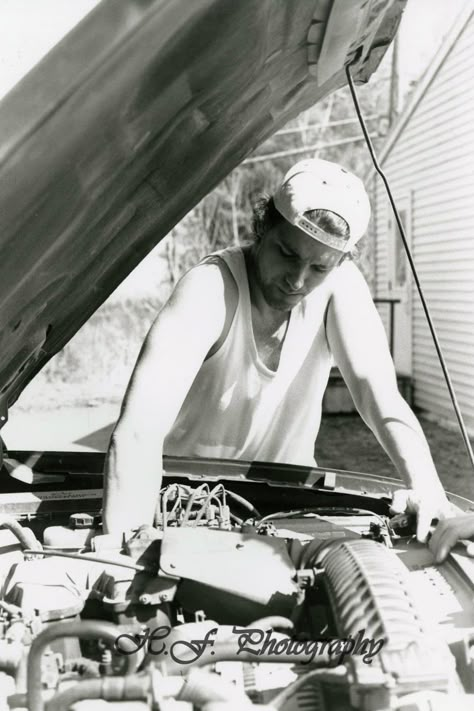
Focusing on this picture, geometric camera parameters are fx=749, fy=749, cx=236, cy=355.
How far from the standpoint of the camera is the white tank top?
2428 millimetres

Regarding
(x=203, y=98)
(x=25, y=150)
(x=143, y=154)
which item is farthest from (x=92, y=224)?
(x=25, y=150)

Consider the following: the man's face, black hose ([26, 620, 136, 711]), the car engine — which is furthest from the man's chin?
black hose ([26, 620, 136, 711])

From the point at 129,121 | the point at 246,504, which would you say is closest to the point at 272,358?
the point at 246,504

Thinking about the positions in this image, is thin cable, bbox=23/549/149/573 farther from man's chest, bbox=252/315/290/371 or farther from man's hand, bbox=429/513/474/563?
man's chest, bbox=252/315/290/371

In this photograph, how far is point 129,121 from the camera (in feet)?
4.13

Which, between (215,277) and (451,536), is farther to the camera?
(215,277)

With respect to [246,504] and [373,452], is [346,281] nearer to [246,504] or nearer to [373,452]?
[246,504]

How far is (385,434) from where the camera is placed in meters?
2.26

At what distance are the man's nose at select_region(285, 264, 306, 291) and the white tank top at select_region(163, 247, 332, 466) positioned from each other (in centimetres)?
21

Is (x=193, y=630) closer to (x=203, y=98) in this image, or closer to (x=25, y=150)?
(x=25, y=150)

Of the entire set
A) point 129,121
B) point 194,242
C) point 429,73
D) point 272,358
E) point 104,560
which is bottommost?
point 194,242

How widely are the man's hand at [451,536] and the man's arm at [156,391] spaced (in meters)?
0.66

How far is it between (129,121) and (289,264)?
0.98 meters

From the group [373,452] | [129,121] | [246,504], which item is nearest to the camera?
[129,121]
